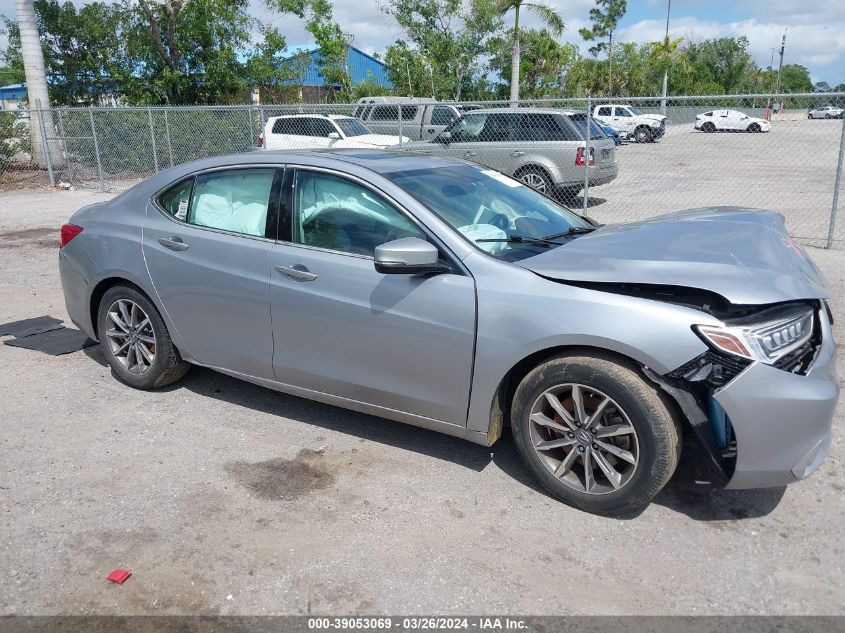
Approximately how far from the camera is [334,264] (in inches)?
148

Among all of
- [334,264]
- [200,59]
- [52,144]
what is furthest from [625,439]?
[200,59]

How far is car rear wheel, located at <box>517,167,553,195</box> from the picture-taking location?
1228 cm

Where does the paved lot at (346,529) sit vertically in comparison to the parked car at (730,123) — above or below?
below

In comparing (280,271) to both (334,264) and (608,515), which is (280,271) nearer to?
(334,264)

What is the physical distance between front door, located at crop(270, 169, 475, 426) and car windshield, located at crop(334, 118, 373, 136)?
1218 centimetres

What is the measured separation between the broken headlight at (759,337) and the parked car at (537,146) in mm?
9120

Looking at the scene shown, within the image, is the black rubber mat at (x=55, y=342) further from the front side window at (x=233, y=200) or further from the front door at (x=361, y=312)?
the front door at (x=361, y=312)

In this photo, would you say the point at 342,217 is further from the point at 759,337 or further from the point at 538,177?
the point at 538,177

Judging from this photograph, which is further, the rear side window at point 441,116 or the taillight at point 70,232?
the rear side window at point 441,116

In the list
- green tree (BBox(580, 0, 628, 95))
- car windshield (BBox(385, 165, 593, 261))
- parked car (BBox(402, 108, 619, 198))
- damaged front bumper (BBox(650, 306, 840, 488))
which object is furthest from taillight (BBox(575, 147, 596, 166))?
green tree (BBox(580, 0, 628, 95))

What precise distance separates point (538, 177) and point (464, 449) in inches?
357

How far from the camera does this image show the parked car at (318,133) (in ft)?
51.1

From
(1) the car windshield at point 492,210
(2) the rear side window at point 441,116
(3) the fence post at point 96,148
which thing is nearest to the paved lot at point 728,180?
(2) the rear side window at point 441,116

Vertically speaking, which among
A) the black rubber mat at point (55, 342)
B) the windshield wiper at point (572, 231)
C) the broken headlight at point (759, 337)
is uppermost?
the windshield wiper at point (572, 231)
